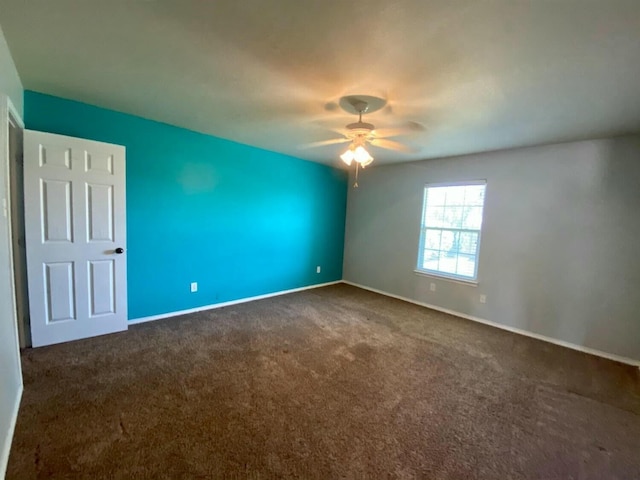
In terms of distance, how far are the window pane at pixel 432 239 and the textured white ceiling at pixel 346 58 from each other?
185cm

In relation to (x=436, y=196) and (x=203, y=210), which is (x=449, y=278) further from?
(x=203, y=210)

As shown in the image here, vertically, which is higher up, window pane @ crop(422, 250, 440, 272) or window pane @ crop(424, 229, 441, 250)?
window pane @ crop(424, 229, 441, 250)

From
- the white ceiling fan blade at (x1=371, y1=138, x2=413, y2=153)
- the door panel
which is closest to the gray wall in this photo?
the white ceiling fan blade at (x1=371, y1=138, x2=413, y2=153)

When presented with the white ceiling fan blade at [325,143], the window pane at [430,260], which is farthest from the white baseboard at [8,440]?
the window pane at [430,260]

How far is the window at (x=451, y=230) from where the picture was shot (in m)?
4.04

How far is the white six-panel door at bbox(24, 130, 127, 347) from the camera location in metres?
2.54

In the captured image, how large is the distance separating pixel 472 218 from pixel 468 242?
348mm

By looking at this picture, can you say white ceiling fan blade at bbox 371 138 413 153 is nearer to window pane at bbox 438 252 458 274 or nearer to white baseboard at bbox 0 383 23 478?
window pane at bbox 438 252 458 274

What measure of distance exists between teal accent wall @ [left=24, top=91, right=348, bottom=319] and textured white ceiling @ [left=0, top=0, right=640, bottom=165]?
1.13 ft

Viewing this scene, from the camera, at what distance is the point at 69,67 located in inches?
82.5

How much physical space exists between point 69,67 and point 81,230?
1.43 metres

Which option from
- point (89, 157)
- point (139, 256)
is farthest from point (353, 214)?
point (89, 157)

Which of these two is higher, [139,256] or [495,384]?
[139,256]

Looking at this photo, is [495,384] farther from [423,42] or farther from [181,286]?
[181,286]
